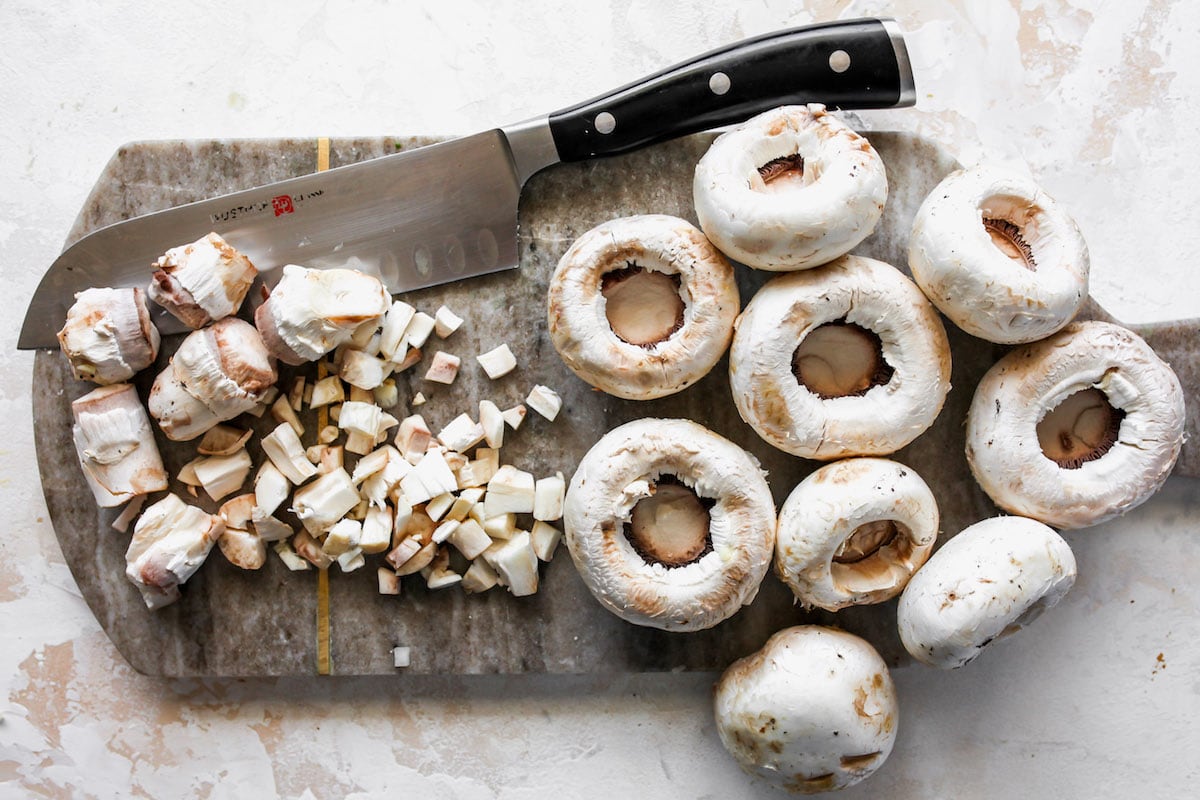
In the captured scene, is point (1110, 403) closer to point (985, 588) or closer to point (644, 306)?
point (985, 588)

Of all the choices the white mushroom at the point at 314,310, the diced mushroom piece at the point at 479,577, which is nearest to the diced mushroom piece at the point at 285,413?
the white mushroom at the point at 314,310

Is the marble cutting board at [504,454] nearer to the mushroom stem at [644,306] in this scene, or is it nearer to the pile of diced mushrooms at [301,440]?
the pile of diced mushrooms at [301,440]

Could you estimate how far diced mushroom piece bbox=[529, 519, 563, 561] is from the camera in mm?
1683

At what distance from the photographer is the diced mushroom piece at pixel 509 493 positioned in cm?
166

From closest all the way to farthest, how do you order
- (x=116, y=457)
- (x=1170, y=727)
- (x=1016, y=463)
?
1. (x=1016, y=463)
2. (x=116, y=457)
3. (x=1170, y=727)

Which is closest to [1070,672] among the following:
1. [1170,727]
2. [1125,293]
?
[1170,727]

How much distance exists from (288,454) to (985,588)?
126 centimetres

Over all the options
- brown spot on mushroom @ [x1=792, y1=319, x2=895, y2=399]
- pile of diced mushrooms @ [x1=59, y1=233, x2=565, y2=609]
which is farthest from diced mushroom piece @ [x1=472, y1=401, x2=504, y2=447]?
brown spot on mushroom @ [x1=792, y1=319, x2=895, y2=399]

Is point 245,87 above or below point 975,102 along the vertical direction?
above

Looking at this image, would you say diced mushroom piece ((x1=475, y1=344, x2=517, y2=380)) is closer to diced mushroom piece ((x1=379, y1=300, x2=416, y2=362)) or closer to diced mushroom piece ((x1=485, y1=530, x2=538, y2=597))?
diced mushroom piece ((x1=379, y1=300, x2=416, y2=362))

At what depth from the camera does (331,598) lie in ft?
5.66

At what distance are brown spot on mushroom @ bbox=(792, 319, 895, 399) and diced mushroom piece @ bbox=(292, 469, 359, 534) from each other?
865mm

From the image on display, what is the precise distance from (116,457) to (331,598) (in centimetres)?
47

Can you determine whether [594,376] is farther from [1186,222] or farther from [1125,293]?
[1186,222]
